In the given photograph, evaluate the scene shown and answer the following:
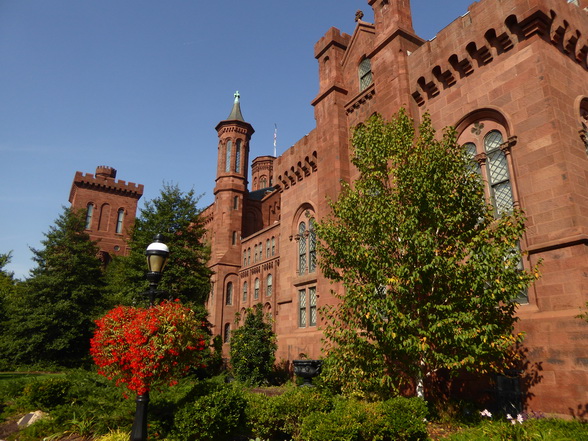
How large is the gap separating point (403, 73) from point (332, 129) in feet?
13.7

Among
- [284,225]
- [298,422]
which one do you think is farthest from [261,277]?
[298,422]

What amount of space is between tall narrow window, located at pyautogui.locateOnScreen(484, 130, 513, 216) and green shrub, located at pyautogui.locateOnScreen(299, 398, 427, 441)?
6.38 metres

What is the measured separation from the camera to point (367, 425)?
7.48 m

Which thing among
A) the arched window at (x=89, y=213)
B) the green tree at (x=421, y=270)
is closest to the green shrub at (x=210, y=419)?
the green tree at (x=421, y=270)

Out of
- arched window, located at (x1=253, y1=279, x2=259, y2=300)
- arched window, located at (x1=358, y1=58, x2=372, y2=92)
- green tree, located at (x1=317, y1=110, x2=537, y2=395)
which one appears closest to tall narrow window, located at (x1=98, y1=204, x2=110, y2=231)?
arched window, located at (x1=253, y1=279, x2=259, y2=300)

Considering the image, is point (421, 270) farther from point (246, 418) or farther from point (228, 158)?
point (228, 158)

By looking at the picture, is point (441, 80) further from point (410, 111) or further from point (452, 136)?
point (452, 136)

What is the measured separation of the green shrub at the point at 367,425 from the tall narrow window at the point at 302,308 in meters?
11.7

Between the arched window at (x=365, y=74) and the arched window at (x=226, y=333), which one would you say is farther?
the arched window at (x=226, y=333)

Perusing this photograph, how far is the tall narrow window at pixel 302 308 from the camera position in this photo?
19652 millimetres

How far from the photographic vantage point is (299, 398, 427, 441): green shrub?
720cm

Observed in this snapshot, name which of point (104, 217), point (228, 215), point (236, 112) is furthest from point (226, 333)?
point (104, 217)

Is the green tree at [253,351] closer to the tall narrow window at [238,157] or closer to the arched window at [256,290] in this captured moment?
the arched window at [256,290]

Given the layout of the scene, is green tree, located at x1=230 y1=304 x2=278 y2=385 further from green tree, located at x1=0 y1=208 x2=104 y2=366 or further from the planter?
green tree, located at x1=0 y1=208 x2=104 y2=366
